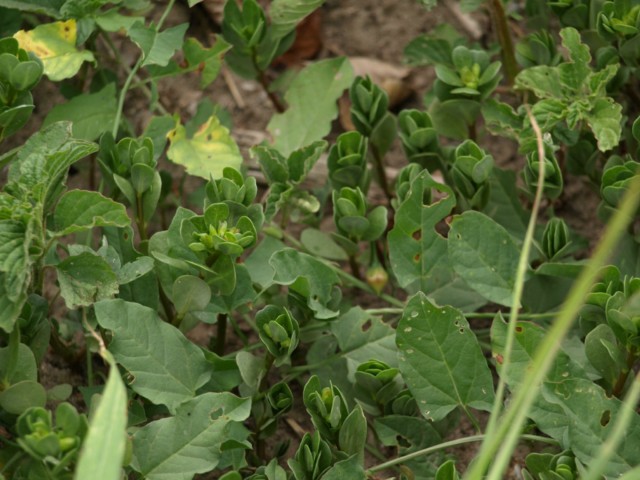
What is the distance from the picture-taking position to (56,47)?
188cm

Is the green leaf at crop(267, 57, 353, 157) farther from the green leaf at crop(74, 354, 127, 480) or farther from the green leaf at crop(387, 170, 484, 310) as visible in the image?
the green leaf at crop(74, 354, 127, 480)

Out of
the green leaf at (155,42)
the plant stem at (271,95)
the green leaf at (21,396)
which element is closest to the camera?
the green leaf at (21,396)

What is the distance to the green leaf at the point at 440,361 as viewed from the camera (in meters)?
1.62

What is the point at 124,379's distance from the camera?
1618 millimetres

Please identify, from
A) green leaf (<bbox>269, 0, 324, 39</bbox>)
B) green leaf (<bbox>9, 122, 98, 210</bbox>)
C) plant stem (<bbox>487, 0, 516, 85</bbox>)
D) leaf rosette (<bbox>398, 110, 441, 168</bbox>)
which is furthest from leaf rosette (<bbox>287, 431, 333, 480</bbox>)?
plant stem (<bbox>487, 0, 516, 85</bbox>)

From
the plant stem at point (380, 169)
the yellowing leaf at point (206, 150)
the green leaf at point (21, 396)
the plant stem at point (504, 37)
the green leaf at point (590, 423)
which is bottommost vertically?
the green leaf at point (590, 423)

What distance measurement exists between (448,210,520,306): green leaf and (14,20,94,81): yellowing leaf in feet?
2.54

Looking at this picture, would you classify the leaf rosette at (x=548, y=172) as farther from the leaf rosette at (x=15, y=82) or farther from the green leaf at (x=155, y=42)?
the leaf rosette at (x=15, y=82)

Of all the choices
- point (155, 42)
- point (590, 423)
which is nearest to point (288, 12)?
point (155, 42)

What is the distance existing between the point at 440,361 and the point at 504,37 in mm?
842

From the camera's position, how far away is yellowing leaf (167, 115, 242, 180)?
192 centimetres

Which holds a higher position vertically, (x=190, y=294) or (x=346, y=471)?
(x=190, y=294)

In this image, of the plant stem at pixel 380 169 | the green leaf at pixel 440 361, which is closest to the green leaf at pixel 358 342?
the green leaf at pixel 440 361

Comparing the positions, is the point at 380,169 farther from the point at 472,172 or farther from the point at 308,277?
the point at 308,277
